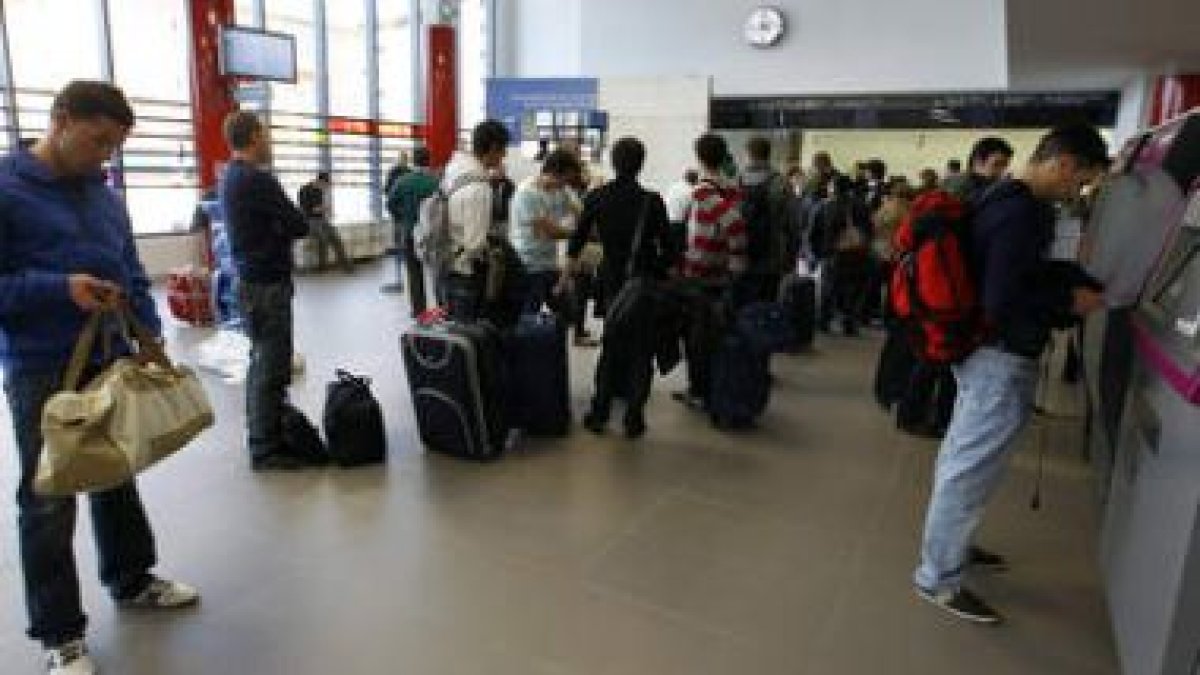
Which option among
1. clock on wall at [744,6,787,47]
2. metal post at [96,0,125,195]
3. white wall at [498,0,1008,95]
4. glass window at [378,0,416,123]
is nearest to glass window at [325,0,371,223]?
glass window at [378,0,416,123]

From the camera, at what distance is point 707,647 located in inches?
89.7

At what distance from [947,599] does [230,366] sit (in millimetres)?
4095

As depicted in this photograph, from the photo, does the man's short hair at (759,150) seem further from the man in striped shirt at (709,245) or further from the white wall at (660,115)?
the white wall at (660,115)

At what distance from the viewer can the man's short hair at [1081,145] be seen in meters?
2.16

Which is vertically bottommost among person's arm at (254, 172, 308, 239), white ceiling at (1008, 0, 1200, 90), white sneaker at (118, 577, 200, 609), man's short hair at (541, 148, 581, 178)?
white sneaker at (118, 577, 200, 609)


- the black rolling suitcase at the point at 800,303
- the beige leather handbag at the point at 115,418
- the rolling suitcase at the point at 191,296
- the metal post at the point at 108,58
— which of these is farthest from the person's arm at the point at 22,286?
the metal post at the point at 108,58

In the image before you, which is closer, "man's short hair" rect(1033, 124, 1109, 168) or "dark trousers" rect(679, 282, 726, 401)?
"man's short hair" rect(1033, 124, 1109, 168)

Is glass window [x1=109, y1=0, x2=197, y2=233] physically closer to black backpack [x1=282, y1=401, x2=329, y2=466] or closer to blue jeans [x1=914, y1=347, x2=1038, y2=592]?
black backpack [x1=282, y1=401, x2=329, y2=466]

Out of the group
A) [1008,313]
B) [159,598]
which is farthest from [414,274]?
[1008,313]

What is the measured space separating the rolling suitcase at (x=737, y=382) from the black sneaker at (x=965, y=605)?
5.51 ft

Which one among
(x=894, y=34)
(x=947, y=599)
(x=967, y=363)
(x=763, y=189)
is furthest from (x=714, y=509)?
(x=894, y=34)

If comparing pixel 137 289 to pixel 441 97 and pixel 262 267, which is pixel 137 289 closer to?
pixel 262 267

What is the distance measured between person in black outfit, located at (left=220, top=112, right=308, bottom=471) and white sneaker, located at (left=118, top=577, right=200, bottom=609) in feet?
3.53

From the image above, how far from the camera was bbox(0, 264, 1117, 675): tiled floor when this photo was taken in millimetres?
2223
